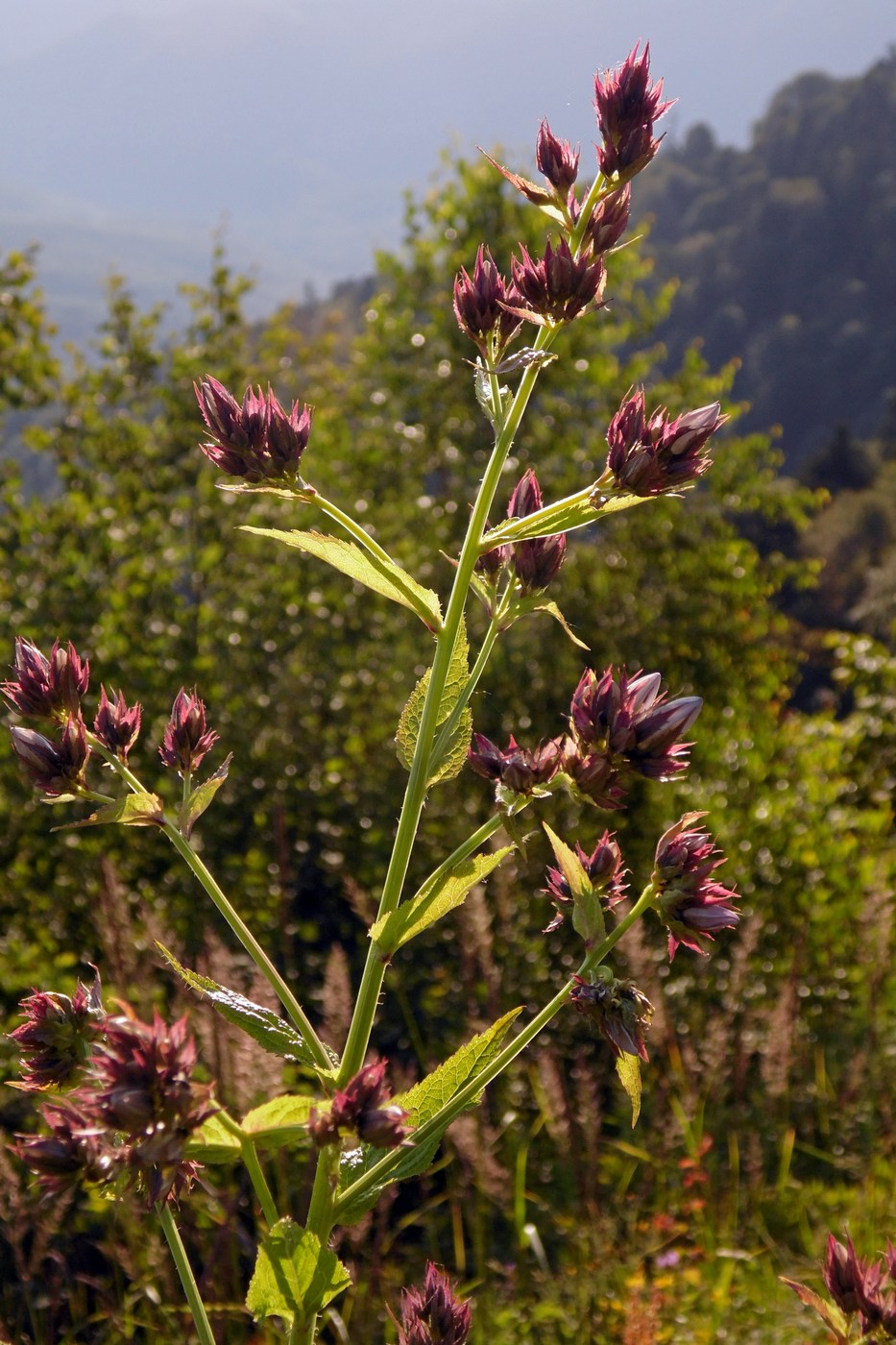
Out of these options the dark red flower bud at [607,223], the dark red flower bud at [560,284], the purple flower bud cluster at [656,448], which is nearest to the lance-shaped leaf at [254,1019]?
the purple flower bud cluster at [656,448]

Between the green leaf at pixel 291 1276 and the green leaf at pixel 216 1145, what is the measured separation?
0.10m

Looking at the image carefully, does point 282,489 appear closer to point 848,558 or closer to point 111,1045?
point 111,1045

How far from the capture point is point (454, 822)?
649 cm

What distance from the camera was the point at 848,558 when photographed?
39.7 meters

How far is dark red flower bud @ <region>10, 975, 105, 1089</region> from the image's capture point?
141 cm

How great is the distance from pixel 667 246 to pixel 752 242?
7083 millimetres

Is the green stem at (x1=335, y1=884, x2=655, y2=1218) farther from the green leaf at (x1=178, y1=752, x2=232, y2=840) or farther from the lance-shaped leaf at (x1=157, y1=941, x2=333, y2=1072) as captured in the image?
the green leaf at (x1=178, y1=752, x2=232, y2=840)

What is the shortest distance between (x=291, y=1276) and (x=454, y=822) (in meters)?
5.14

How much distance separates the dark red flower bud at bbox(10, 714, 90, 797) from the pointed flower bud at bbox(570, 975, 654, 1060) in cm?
73

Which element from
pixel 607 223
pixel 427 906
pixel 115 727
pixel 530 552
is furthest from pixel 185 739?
pixel 607 223

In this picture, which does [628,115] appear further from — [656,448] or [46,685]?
[46,685]

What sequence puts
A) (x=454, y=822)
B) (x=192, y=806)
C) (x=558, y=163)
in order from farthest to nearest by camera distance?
(x=454, y=822) → (x=558, y=163) → (x=192, y=806)

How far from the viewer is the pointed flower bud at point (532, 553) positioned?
1703mm

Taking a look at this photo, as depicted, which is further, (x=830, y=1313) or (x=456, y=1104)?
(x=830, y=1313)
